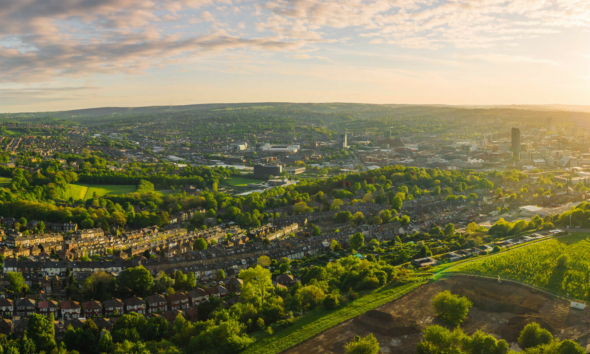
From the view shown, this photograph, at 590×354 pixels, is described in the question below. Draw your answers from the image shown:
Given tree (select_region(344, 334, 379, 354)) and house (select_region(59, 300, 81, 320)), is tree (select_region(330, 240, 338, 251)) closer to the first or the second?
tree (select_region(344, 334, 379, 354))

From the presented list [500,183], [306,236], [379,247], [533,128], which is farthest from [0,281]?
[533,128]

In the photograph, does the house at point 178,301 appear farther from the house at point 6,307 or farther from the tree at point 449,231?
the tree at point 449,231

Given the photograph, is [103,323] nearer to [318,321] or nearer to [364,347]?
[318,321]

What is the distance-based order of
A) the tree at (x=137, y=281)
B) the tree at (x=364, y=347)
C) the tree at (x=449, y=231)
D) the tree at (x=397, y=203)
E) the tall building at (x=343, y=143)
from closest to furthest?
the tree at (x=364, y=347)
the tree at (x=137, y=281)
the tree at (x=449, y=231)
the tree at (x=397, y=203)
the tall building at (x=343, y=143)

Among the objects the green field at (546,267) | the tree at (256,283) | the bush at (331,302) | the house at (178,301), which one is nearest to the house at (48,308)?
the house at (178,301)

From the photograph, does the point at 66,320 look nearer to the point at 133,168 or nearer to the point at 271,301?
the point at 271,301

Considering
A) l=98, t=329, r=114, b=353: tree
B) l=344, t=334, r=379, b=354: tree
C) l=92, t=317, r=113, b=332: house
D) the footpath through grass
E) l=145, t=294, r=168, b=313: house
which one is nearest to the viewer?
l=344, t=334, r=379, b=354: tree

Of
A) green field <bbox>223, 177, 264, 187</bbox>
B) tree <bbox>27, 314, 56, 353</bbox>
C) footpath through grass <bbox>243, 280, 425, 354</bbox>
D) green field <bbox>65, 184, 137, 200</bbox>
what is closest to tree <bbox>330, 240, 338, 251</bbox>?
footpath through grass <bbox>243, 280, 425, 354</bbox>
